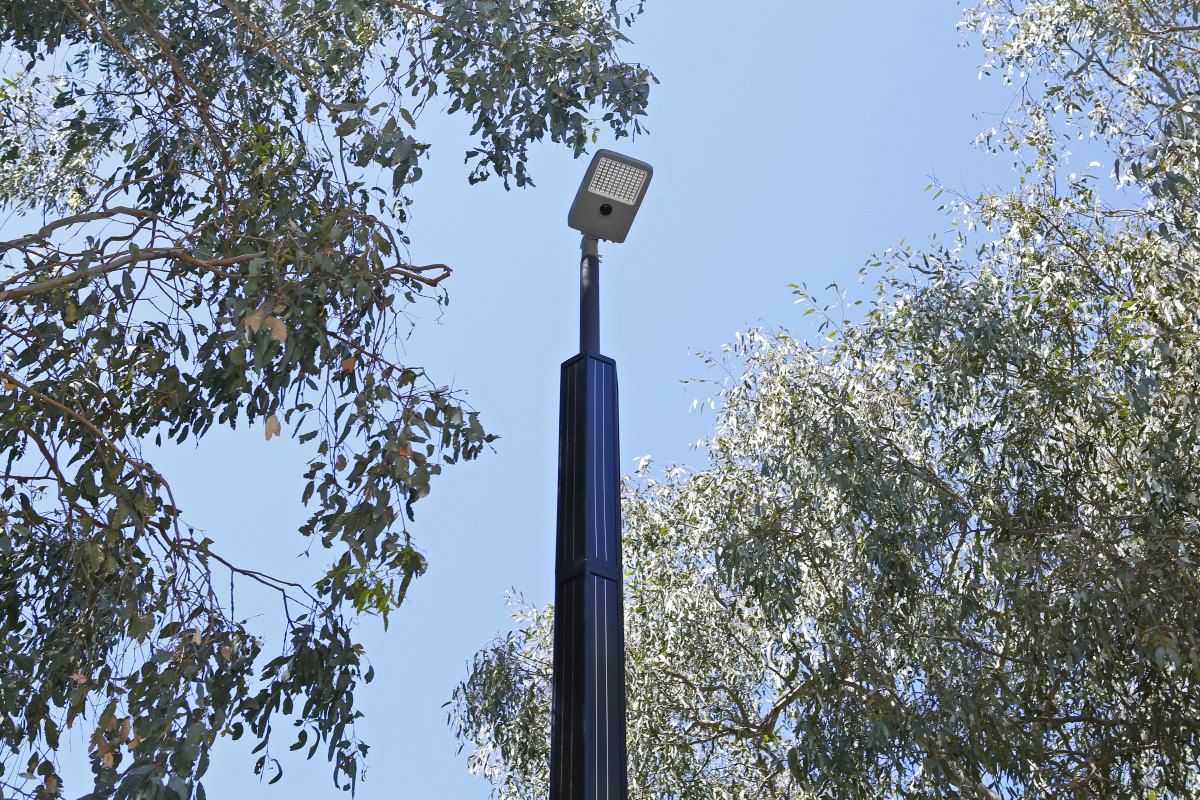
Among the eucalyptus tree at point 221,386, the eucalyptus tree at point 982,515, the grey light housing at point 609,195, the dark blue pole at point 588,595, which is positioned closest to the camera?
the dark blue pole at point 588,595

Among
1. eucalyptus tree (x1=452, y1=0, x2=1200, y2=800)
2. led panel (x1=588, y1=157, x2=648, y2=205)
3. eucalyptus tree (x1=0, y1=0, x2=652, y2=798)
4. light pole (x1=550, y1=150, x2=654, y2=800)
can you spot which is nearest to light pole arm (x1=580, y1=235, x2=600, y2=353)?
light pole (x1=550, y1=150, x2=654, y2=800)

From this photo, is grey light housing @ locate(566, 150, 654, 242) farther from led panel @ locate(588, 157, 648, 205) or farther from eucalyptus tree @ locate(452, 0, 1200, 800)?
eucalyptus tree @ locate(452, 0, 1200, 800)

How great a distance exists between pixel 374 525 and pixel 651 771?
4.60 metres

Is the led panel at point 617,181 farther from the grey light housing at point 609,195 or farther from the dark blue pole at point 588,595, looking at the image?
the dark blue pole at point 588,595

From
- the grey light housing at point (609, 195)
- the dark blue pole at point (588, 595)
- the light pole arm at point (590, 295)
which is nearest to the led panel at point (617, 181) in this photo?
the grey light housing at point (609, 195)

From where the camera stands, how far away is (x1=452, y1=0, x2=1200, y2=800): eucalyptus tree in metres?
5.36

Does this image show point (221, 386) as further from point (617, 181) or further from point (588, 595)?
point (588, 595)

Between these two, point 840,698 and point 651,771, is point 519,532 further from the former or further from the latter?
point 840,698

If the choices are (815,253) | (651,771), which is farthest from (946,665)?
(815,253)

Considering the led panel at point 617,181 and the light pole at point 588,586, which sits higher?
the led panel at point 617,181

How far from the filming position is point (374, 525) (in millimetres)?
3127

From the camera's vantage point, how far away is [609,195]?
3680mm

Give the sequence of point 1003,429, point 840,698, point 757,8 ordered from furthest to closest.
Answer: point 757,8, point 1003,429, point 840,698

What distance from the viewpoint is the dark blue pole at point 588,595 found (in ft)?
8.61
